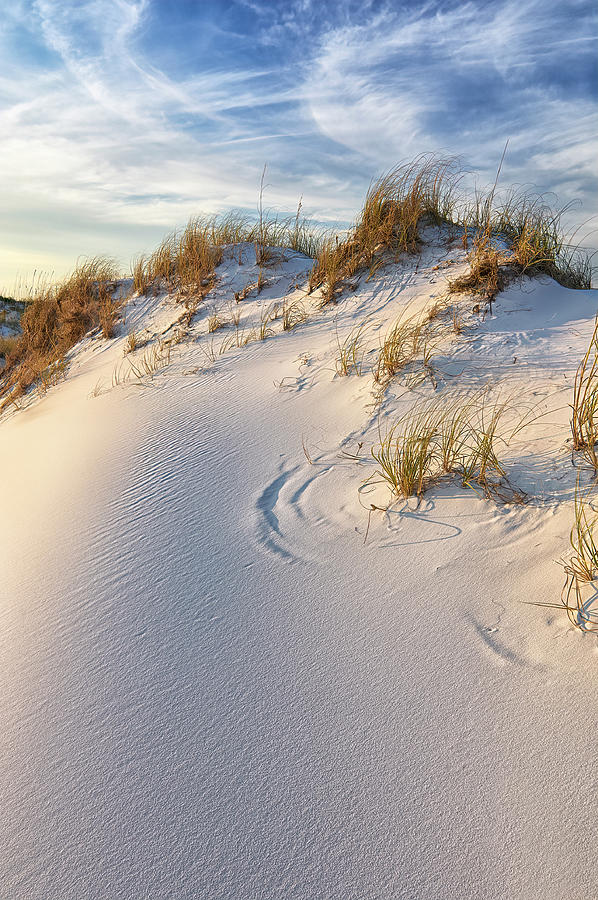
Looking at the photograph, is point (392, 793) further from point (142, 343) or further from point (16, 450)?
point (142, 343)

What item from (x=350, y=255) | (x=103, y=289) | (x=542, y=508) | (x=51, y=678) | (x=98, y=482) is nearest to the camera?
(x=51, y=678)

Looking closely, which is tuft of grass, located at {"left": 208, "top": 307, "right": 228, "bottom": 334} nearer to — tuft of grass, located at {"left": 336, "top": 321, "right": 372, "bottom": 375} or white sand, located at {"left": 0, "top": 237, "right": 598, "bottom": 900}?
tuft of grass, located at {"left": 336, "top": 321, "right": 372, "bottom": 375}

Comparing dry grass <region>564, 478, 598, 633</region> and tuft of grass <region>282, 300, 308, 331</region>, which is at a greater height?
tuft of grass <region>282, 300, 308, 331</region>

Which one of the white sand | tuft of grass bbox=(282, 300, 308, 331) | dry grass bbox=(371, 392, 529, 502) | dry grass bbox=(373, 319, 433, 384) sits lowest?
the white sand

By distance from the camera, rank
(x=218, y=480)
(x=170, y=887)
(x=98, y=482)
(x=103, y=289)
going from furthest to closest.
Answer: (x=103, y=289), (x=98, y=482), (x=218, y=480), (x=170, y=887)

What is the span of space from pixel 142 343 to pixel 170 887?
18.8ft

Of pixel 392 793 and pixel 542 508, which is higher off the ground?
pixel 542 508

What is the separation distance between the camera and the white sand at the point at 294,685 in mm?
1312

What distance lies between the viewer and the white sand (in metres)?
1.31

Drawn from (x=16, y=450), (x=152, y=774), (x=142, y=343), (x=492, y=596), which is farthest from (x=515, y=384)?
(x=142, y=343)

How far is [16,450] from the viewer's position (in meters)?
4.54

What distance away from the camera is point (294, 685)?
1738mm

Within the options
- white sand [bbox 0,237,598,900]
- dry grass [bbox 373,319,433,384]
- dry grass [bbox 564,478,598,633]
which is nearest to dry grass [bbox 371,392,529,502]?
white sand [bbox 0,237,598,900]

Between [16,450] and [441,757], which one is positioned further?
[16,450]
